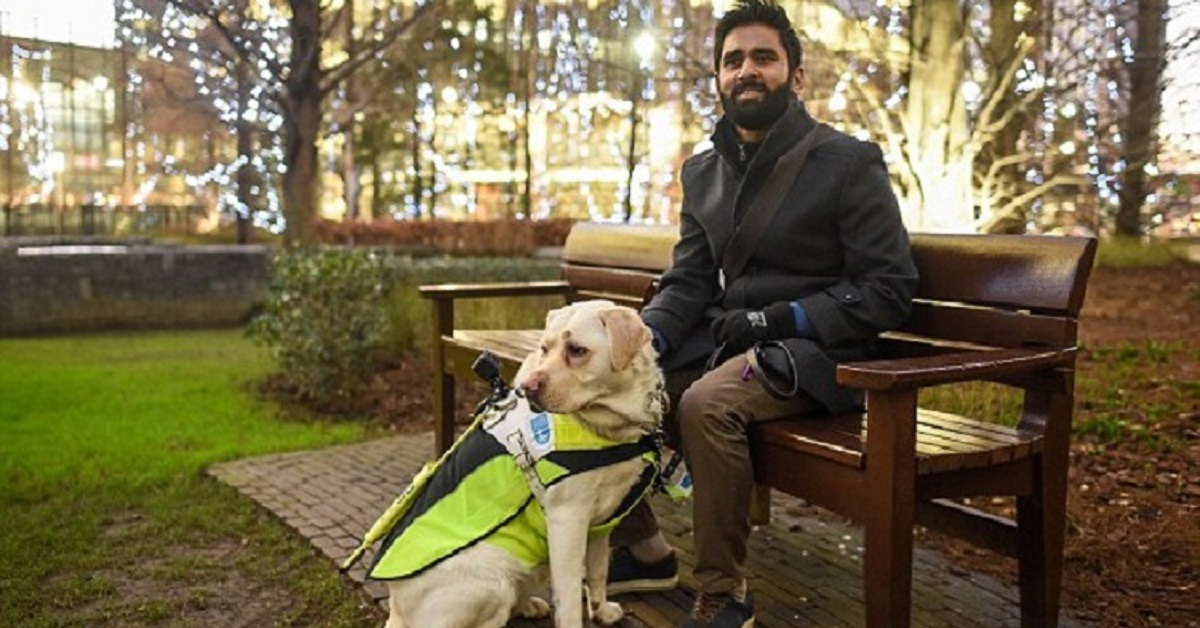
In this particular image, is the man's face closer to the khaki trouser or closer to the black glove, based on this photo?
the black glove

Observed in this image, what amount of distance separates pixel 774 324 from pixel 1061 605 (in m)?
1.63

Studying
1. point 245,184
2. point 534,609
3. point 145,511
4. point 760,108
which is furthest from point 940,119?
point 245,184

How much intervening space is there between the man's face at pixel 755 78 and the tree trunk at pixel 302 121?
6.98 meters

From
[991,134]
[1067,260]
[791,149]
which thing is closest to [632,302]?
[791,149]

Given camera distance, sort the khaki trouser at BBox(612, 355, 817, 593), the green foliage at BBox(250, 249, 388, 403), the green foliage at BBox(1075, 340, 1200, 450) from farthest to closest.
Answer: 1. the green foliage at BBox(250, 249, 388, 403)
2. the green foliage at BBox(1075, 340, 1200, 450)
3. the khaki trouser at BBox(612, 355, 817, 593)

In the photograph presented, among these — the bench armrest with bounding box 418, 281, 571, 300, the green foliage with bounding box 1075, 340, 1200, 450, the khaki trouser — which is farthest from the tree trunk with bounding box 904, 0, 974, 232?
the khaki trouser

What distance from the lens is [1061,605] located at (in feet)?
13.1

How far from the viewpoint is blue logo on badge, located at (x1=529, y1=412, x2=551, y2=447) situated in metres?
3.19

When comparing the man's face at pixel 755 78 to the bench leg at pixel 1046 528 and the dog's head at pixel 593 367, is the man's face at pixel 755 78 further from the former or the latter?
the bench leg at pixel 1046 528

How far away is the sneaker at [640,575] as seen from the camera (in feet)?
13.4

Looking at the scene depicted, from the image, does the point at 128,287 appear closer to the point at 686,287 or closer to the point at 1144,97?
the point at 686,287

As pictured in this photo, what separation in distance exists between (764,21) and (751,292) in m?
1.01

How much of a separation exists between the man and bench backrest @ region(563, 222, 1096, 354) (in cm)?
30

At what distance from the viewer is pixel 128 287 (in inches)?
512
